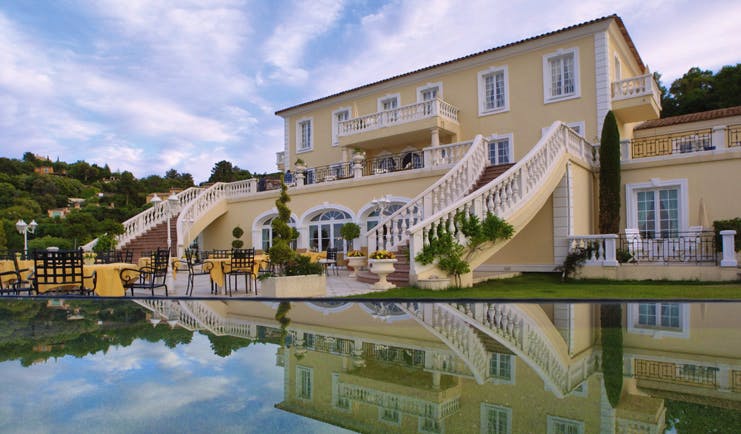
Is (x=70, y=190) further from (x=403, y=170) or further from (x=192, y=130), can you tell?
(x=403, y=170)

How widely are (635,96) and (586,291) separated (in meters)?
9.61

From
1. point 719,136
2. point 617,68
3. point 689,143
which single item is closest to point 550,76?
point 617,68

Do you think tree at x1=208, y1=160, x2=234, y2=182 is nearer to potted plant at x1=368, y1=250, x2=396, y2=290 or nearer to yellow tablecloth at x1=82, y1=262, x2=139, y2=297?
yellow tablecloth at x1=82, y1=262, x2=139, y2=297

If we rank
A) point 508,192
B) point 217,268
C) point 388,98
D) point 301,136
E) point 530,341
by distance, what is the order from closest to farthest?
point 530,341 → point 217,268 → point 508,192 → point 388,98 → point 301,136

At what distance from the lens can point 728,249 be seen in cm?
1059

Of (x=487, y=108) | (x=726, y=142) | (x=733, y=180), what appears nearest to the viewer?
(x=733, y=180)

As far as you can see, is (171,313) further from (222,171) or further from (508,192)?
(222,171)

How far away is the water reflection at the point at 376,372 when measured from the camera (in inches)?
102

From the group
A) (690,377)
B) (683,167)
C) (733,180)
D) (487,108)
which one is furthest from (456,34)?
(690,377)

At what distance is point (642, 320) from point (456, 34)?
52.3 ft

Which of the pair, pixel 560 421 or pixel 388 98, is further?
pixel 388 98

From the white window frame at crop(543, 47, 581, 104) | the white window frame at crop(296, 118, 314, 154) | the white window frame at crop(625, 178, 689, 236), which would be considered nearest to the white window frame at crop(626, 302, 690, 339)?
the white window frame at crop(625, 178, 689, 236)

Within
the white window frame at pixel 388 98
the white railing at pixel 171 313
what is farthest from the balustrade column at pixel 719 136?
the white railing at pixel 171 313

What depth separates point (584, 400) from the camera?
2822 mm
